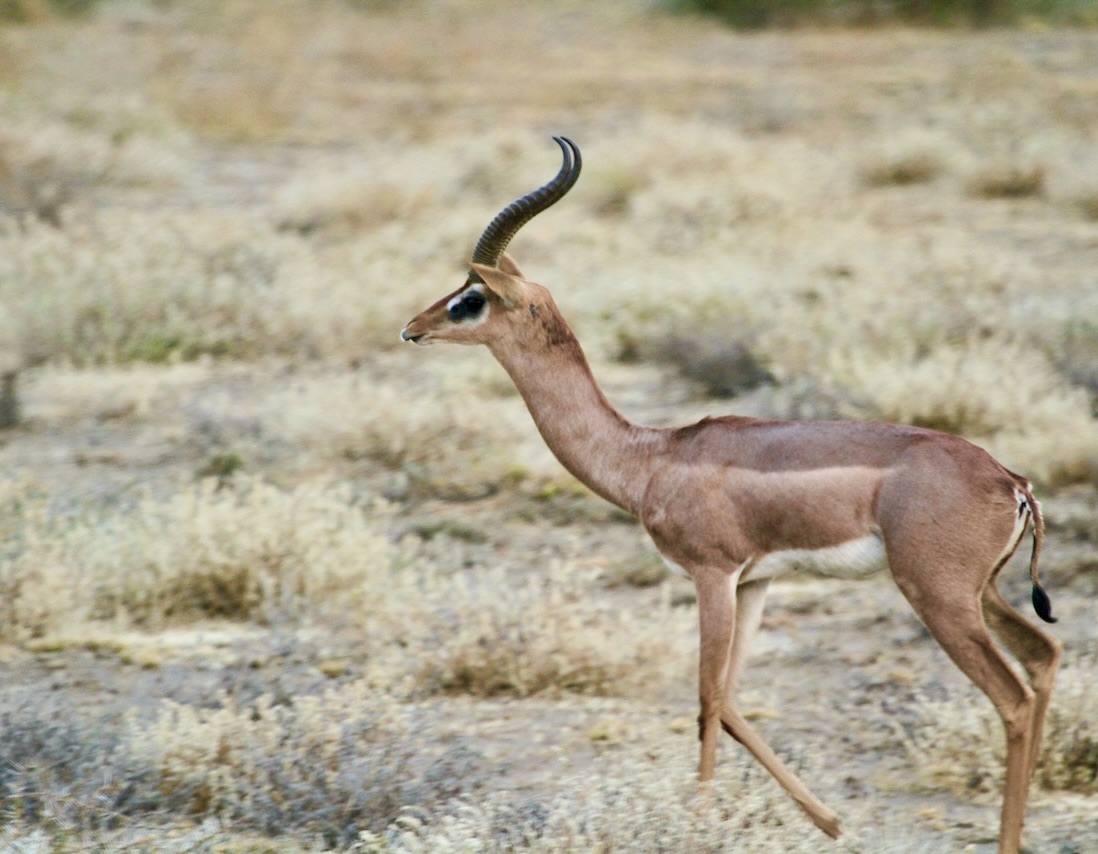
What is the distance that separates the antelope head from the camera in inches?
182

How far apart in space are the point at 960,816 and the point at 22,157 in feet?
Result: 42.4

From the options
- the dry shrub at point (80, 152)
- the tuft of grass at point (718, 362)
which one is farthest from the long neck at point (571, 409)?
the dry shrub at point (80, 152)

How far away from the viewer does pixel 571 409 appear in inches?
186

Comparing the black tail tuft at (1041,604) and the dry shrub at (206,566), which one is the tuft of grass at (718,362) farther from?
the black tail tuft at (1041,604)

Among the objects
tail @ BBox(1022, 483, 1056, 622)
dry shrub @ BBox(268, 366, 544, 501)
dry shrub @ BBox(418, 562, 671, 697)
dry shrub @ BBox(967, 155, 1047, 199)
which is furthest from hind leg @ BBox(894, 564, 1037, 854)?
dry shrub @ BBox(967, 155, 1047, 199)

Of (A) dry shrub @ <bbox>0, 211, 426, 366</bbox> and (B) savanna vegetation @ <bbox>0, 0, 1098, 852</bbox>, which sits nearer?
(B) savanna vegetation @ <bbox>0, 0, 1098, 852</bbox>

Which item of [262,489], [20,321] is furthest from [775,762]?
[20,321]

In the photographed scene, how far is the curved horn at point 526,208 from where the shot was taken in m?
4.42

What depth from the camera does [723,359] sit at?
32.2 ft

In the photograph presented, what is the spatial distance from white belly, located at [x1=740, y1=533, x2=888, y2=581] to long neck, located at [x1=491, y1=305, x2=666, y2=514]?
1.55 ft

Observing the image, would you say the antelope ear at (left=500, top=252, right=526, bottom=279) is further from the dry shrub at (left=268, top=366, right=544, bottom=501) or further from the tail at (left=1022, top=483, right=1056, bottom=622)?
the dry shrub at (left=268, top=366, right=544, bottom=501)

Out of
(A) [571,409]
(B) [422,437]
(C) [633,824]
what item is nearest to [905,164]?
(B) [422,437]

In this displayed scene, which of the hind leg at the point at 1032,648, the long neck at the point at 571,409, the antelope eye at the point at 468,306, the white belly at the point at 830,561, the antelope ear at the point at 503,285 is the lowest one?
the hind leg at the point at 1032,648

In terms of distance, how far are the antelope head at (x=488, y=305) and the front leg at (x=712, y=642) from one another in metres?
0.90
